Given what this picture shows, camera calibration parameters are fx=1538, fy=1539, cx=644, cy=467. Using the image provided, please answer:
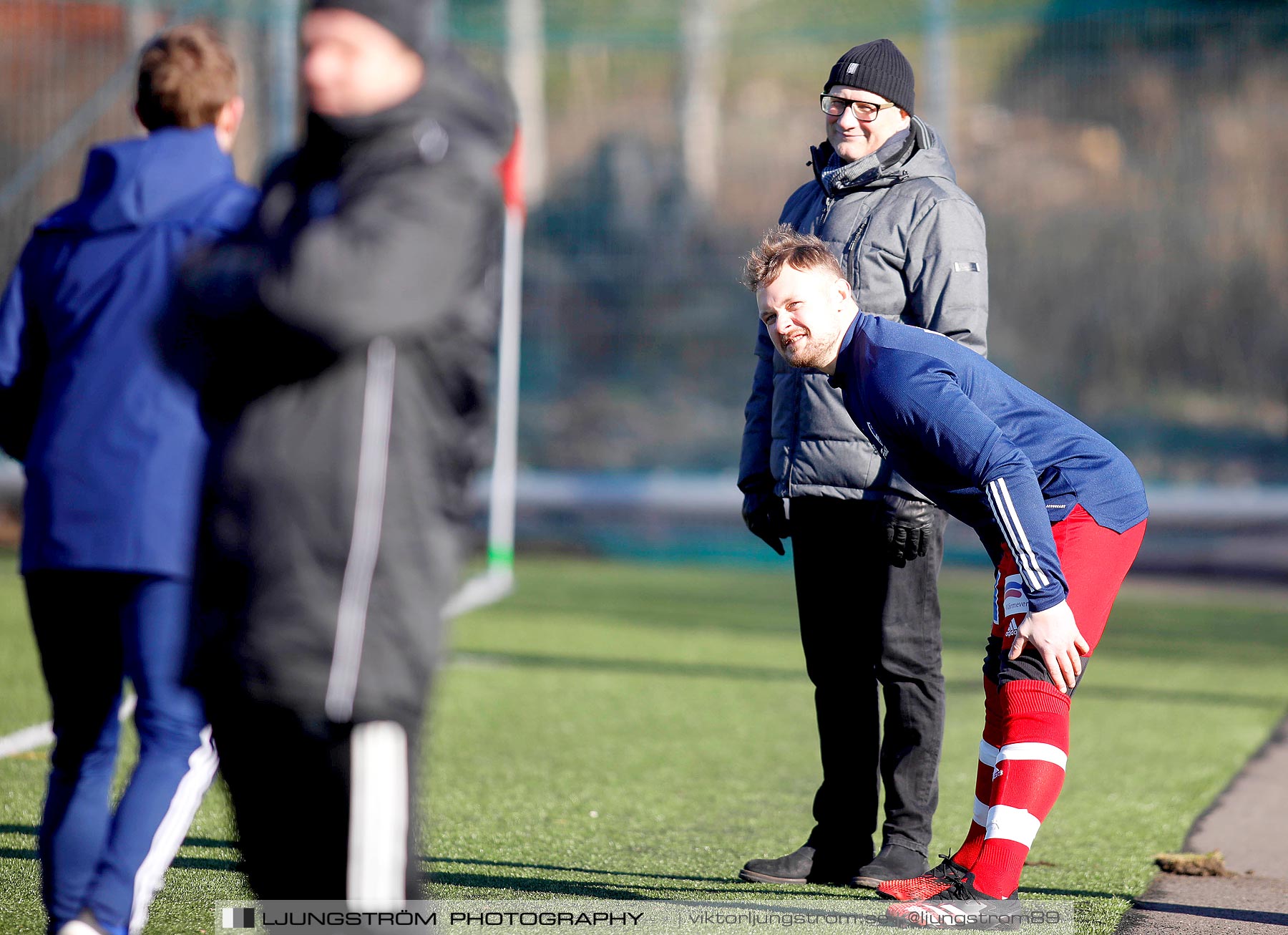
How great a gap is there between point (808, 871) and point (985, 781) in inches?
26.9

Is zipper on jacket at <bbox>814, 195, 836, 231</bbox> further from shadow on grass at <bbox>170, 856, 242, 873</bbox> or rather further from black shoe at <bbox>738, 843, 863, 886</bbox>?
shadow on grass at <bbox>170, 856, 242, 873</bbox>

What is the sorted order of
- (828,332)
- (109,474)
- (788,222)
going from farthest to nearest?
(788,222) < (828,332) < (109,474)

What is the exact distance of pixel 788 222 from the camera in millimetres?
4098

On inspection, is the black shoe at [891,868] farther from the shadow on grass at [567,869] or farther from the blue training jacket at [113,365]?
the blue training jacket at [113,365]

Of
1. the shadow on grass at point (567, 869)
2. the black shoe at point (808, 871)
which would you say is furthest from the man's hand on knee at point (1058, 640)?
the shadow on grass at point (567, 869)

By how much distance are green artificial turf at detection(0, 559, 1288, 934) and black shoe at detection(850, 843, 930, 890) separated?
0.23ft

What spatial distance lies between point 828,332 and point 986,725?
0.94m

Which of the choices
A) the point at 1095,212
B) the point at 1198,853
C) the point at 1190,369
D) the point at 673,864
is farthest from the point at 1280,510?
the point at 673,864

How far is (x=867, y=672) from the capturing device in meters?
3.90

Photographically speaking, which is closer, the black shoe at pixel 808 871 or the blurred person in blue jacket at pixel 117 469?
the blurred person in blue jacket at pixel 117 469

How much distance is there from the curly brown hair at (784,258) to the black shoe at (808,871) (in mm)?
1470

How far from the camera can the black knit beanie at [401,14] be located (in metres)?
2.01

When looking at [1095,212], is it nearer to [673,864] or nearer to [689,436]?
[689,436]

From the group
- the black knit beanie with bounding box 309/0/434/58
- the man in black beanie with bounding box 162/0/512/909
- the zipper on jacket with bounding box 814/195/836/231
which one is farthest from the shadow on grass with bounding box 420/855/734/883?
the black knit beanie with bounding box 309/0/434/58
